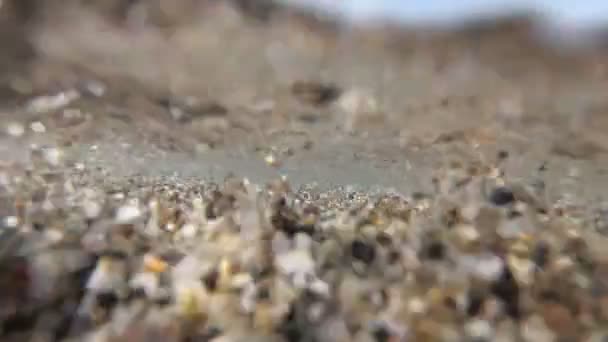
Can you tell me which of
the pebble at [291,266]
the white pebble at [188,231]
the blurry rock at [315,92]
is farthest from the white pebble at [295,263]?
→ the blurry rock at [315,92]

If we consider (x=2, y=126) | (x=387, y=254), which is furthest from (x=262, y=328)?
(x=2, y=126)

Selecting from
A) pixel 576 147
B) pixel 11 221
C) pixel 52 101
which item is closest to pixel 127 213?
pixel 11 221

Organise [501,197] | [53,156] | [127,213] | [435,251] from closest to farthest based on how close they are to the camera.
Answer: [435,251] → [127,213] → [501,197] → [53,156]

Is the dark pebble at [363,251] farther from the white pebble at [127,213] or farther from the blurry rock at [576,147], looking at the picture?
the blurry rock at [576,147]

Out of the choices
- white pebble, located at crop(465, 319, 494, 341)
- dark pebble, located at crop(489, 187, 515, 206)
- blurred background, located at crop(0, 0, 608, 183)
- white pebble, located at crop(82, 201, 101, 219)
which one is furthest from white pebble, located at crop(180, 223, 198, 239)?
dark pebble, located at crop(489, 187, 515, 206)

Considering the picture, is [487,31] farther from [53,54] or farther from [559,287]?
[53,54]

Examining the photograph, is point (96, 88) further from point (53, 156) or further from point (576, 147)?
point (576, 147)
